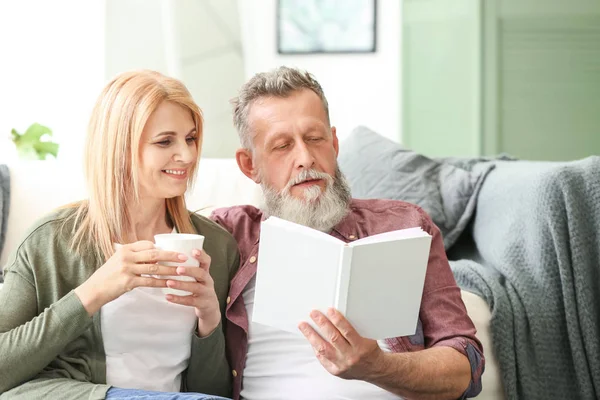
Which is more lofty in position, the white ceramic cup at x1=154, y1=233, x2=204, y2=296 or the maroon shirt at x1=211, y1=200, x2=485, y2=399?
the white ceramic cup at x1=154, y1=233, x2=204, y2=296

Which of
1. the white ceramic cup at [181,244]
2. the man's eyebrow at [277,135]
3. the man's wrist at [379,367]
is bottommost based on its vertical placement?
the man's wrist at [379,367]

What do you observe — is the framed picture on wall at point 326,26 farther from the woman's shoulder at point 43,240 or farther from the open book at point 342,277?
the open book at point 342,277

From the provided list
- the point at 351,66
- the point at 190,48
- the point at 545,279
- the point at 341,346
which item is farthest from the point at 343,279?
the point at 351,66

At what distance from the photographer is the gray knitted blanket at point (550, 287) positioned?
1.89 meters

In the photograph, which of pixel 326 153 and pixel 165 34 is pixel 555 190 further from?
pixel 165 34

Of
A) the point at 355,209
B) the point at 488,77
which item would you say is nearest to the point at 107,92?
the point at 355,209

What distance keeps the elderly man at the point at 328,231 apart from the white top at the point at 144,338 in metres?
0.15

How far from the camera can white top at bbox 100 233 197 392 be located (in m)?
1.44

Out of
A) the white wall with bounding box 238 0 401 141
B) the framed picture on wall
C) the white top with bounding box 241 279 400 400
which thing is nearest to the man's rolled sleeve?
the white top with bounding box 241 279 400 400

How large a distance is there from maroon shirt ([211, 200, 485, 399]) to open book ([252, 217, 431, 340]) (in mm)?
258

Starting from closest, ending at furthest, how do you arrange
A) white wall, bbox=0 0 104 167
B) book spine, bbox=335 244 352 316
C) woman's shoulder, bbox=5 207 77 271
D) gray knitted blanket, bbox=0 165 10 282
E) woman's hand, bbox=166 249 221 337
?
book spine, bbox=335 244 352 316
woman's hand, bbox=166 249 221 337
woman's shoulder, bbox=5 207 77 271
gray knitted blanket, bbox=0 165 10 282
white wall, bbox=0 0 104 167

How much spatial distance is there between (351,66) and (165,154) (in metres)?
2.79

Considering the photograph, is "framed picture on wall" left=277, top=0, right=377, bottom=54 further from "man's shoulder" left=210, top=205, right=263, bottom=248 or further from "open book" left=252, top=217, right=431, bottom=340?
"open book" left=252, top=217, right=431, bottom=340

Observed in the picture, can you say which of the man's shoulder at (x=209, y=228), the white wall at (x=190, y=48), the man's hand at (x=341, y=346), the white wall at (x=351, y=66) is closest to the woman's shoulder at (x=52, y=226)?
the man's shoulder at (x=209, y=228)
